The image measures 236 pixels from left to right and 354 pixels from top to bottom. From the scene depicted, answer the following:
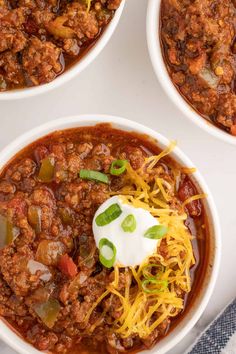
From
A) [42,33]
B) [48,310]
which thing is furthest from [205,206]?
[42,33]

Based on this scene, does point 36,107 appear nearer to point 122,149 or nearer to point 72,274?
point 122,149

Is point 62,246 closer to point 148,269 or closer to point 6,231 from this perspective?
point 6,231

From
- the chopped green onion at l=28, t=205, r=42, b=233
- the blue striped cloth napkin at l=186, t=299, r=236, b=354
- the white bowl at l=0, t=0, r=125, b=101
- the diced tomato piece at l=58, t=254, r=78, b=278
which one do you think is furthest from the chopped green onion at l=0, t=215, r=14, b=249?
the blue striped cloth napkin at l=186, t=299, r=236, b=354

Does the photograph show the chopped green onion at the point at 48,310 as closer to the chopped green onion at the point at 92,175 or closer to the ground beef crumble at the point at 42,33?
the chopped green onion at the point at 92,175

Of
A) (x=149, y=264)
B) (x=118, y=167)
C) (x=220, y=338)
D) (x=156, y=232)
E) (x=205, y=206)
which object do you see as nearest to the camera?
(x=156, y=232)

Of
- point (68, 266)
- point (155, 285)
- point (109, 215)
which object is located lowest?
point (155, 285)

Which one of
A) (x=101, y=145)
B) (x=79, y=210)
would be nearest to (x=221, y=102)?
(x=101, y=145)
